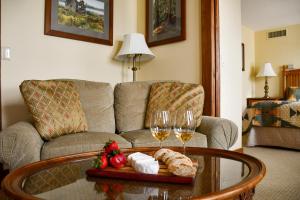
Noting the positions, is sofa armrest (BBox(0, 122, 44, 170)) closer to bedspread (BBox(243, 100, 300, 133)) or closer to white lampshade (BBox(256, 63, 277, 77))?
bedspread (BBox(243, 100, 300, 133))

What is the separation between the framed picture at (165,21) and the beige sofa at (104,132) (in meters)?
0.75

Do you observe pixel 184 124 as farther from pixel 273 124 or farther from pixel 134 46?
pixel 273 124

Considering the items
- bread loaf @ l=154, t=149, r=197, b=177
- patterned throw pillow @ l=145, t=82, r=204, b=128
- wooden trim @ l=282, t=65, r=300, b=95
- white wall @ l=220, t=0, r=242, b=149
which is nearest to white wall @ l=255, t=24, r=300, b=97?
wooden trim @ l=282, t=65, r=300, b=95

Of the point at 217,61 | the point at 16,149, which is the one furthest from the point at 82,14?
the point at 16,149

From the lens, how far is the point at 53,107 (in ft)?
6.48

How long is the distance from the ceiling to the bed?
1.95m

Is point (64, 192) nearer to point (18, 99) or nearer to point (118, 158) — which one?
point (118, 158)

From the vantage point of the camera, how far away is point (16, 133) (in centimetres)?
155

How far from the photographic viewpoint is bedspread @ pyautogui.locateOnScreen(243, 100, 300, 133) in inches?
140

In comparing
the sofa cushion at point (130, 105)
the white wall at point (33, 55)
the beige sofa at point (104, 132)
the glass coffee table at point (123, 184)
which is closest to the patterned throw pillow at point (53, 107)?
the beige sofa at point (104, 132)

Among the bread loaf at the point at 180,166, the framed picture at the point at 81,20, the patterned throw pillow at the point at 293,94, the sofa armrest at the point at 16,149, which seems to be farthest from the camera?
the patterned throw pillow at the point at 293,94

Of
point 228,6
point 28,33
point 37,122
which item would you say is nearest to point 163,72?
point 228,6

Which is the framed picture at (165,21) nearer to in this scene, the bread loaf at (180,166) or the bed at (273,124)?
the bed at (273,124)

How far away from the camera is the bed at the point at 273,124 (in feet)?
11.6
